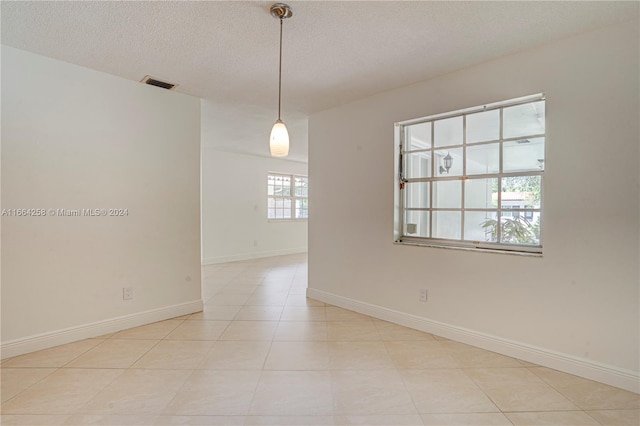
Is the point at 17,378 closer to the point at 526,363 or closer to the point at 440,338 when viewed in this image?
the point at 440,338

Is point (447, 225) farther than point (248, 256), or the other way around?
point (248, 256)

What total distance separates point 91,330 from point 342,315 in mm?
2422

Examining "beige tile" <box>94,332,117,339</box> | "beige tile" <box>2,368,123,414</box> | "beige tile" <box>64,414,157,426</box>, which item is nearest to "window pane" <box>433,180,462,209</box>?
"beige tile" <box>64,414,157,426</box>

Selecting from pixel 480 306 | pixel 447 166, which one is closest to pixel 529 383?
pixel 480 306

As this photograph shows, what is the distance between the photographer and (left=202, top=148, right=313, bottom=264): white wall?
6250 mm

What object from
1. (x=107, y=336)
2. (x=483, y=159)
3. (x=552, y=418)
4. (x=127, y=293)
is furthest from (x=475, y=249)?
(x=107, y=336)

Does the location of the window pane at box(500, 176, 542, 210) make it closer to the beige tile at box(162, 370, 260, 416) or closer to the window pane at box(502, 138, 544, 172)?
the window pane at box(502, 138, 544, 172)

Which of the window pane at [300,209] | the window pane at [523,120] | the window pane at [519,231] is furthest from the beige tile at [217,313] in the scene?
the window pane at [300,209]

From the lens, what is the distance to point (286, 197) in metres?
7.89

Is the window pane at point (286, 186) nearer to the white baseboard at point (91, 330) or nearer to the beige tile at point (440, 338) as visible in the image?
the white baseboard at point (91, 330)

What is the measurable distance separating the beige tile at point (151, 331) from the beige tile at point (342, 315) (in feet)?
5.27

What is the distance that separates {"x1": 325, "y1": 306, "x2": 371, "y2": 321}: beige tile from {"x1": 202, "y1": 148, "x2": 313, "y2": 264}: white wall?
133 inches

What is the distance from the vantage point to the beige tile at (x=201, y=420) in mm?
1622

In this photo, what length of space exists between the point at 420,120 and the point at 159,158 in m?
2.74
